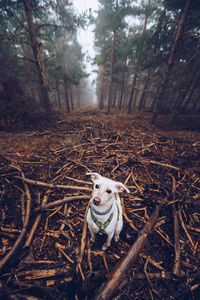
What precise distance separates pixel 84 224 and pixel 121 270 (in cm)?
90

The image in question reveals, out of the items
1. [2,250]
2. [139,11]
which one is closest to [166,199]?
[2,250]

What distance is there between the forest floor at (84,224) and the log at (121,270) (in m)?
0.20

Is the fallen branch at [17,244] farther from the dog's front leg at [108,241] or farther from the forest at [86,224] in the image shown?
the dog's front leg at [108,241]

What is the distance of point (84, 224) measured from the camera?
214 cm

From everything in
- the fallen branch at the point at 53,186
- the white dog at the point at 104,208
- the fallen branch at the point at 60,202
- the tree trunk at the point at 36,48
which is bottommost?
Result: the fallen branch at the point at 60,202

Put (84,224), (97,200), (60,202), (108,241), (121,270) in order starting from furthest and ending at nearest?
1. (60,202)
2. (84,224)
3. (108,241)
4. (97,200)
5. (121,270)

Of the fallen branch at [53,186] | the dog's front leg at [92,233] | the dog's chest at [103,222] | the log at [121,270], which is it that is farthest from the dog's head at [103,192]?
the fallen branch at [53,186]

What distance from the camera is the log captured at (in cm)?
130

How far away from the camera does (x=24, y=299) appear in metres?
1.27

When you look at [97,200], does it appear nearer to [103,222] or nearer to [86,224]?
[103,222]

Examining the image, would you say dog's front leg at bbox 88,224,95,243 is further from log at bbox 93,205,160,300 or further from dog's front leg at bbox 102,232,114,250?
log at bbox 93,205,160,300

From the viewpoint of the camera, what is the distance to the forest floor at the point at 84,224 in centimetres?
148

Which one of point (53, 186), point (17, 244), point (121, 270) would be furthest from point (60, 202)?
point (121, 270)

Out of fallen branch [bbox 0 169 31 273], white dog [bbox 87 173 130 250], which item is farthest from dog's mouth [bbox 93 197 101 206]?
fallen branch [bbox 0 169 31 273]
